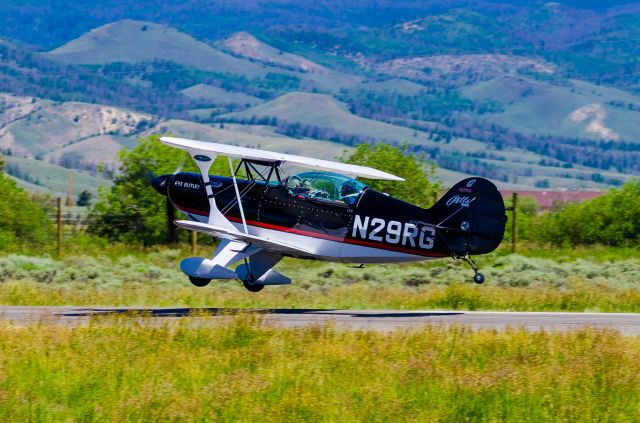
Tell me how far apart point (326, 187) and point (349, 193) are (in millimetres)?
487

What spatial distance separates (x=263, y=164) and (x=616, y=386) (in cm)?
1056

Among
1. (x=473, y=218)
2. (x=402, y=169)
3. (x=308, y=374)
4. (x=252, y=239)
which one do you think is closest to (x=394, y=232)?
(x=473, y=218)

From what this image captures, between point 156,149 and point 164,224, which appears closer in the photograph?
point 164,224

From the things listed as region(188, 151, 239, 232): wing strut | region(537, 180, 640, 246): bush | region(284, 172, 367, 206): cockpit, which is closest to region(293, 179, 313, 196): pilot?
region(284, 172, 367, 206): cockpit

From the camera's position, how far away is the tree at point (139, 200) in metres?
37.8

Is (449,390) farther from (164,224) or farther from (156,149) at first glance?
(156,149)

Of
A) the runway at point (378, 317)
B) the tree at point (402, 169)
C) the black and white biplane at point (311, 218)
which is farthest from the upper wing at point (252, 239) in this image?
the tree at point (402, 169)

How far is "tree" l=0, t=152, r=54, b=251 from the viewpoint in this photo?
37688 mm

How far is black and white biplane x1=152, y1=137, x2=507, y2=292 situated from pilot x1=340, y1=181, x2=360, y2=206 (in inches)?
0.7

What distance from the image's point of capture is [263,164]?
874 inches

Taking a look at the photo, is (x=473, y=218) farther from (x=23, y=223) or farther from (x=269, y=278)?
(x=23, y=223)

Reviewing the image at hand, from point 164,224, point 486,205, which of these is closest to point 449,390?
point 486,205

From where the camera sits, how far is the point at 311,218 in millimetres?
21562

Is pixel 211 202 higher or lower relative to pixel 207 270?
higher
